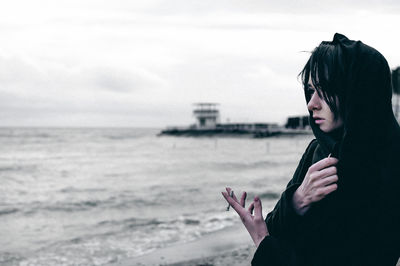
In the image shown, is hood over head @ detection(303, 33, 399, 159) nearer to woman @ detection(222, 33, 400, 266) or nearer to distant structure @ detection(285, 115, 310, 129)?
woman @ detection(222, 33, 400, 266)

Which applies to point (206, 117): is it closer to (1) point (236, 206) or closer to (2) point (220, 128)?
(2) point (220, 128)

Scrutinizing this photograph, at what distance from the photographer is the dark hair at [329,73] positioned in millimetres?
1178

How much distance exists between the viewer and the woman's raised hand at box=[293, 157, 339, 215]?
1.14 m

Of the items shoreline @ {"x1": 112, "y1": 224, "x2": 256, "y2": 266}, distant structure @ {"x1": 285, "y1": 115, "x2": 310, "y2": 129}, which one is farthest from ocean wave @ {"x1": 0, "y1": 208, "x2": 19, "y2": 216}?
distant structure @ {"x1": 285, "y1": 115, "x2": 310, "y2": 129}

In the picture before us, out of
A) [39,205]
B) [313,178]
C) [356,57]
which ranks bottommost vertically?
[39,205]

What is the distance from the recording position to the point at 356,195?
1166 mm

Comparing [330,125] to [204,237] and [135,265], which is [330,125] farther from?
[204,237]

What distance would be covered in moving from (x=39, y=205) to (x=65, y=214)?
2.28 m

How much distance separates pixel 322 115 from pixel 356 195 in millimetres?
225

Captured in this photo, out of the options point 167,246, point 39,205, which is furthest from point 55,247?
point 39,205

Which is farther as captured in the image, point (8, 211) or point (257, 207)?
point (8, 211)

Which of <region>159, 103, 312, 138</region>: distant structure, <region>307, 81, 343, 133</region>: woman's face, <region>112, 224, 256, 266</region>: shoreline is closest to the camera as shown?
<region>307, 81, 343, 133</region>: woman's face

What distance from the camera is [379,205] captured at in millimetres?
1187

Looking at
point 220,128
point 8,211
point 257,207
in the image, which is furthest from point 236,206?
point 220,128
